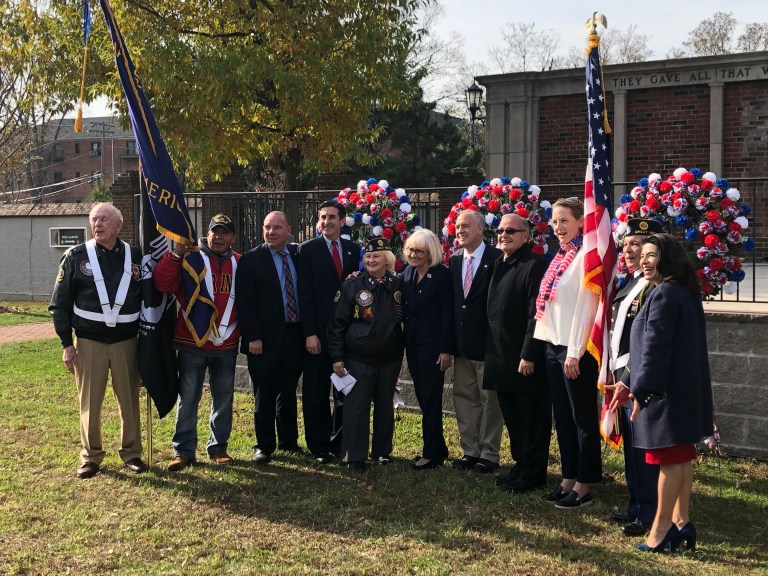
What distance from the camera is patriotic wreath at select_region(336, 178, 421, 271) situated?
785 centimetres

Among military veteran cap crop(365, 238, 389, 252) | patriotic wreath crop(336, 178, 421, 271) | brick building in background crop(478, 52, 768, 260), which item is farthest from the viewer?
brick building in background crop(478, 52, 768, 260)

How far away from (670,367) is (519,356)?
1511mm

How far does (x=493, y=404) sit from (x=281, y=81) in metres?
8.38

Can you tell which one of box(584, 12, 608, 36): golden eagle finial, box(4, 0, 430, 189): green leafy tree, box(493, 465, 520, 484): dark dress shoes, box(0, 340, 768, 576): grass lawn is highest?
box(4, 0, 430, 189): green leafy tree

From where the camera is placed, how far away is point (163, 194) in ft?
21.5

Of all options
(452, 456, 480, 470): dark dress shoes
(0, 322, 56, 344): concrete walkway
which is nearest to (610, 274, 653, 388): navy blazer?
(452, 456, 480, 470): dark dress shoes

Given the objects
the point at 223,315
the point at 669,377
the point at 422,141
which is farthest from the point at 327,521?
the point at 422,141

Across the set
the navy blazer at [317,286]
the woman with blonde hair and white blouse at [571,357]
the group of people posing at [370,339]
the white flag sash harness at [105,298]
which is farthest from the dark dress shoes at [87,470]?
the woman with blonde hair and white blouse at [571,357]

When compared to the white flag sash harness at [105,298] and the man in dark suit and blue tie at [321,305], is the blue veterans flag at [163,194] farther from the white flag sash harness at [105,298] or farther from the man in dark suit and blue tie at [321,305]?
the man in dark suit and blue tie at [321,305]

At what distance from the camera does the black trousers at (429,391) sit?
652 cm

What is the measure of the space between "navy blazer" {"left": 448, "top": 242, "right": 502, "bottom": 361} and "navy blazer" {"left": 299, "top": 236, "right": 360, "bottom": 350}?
103cm

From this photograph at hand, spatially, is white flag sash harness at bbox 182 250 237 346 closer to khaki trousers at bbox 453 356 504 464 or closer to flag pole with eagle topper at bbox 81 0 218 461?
flag pole with eagle topper at bbox 81 0 218 461

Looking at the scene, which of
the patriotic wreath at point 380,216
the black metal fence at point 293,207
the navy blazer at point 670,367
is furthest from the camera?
the black metal fence at point 293,207

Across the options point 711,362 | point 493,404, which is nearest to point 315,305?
point 493,404
